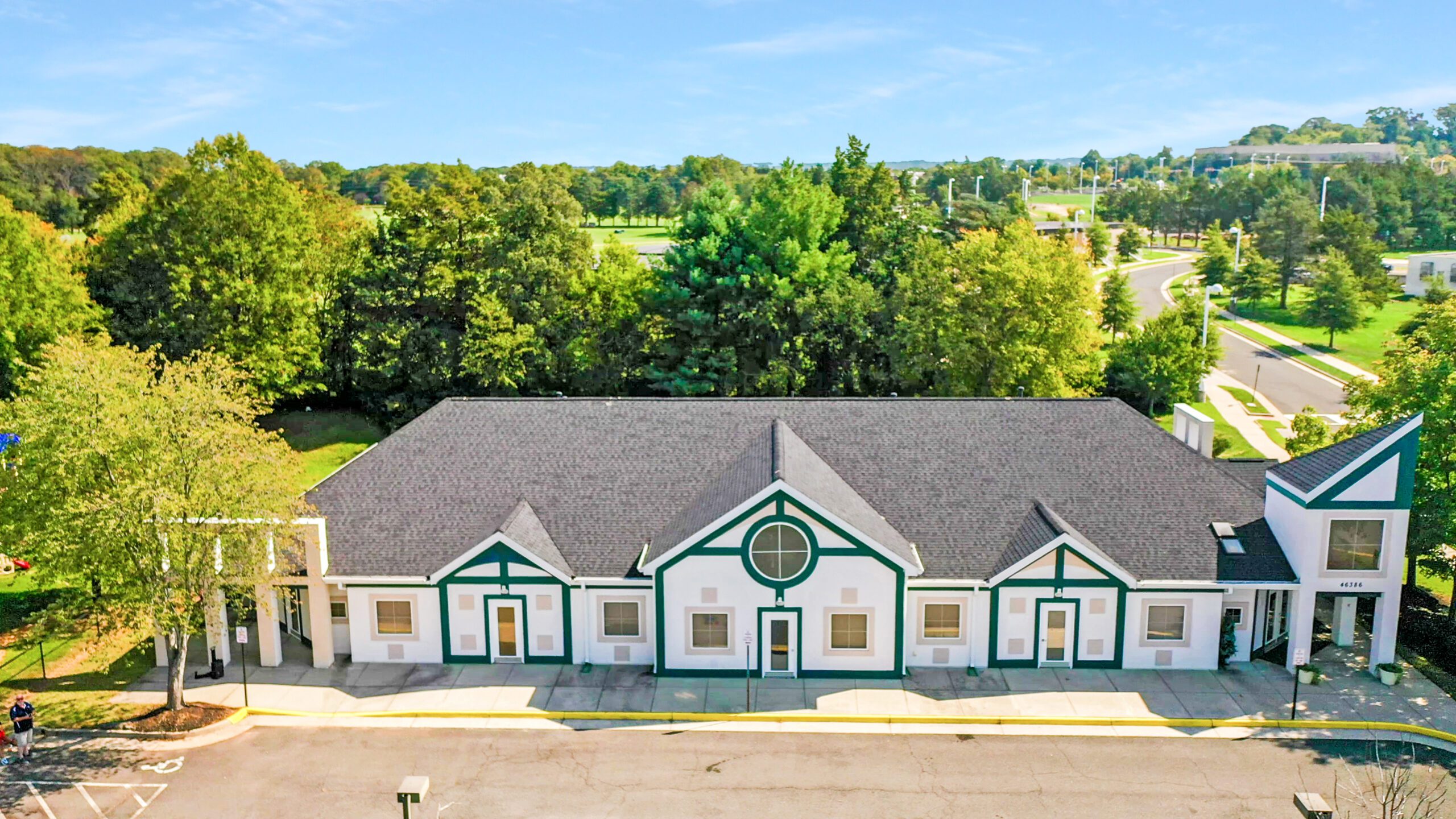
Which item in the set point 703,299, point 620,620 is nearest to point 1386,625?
point 620,620

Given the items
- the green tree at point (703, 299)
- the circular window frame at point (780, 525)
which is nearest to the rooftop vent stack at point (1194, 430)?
the circular window frame at point (780, 525)

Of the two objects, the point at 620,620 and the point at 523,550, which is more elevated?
the point at 523,550

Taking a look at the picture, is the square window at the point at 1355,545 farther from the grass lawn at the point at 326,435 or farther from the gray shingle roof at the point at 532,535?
the grass lawn at the point at 326,435

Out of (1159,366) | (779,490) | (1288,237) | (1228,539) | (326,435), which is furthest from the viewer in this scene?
(1288,237)

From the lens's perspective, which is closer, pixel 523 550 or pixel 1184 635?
pixel 523 550

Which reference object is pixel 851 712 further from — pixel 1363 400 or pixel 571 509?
pixel 1363 400

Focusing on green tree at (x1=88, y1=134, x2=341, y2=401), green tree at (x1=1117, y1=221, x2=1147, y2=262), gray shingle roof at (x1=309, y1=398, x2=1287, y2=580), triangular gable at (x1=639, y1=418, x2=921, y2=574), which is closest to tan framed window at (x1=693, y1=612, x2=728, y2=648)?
triangular gable at (x1=639, y1=418, x2=921, y2=574)

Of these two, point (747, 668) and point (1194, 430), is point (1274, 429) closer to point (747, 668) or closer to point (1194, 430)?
point (1194, 430)
